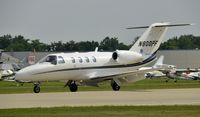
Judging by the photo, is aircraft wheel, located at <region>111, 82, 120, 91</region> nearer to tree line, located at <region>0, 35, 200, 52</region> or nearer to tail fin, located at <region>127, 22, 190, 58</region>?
tail fin, located at <region>127, 22, 190, 58</region>

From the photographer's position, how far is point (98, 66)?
143ft

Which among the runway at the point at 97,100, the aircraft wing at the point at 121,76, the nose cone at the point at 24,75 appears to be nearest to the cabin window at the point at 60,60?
the nose cone at the point at 24,75

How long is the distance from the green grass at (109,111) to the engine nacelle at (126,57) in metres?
19.7

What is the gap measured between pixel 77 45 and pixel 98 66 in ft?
378

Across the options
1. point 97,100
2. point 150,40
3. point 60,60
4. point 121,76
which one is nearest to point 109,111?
point 97,100

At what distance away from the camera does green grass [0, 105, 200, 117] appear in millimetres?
20828

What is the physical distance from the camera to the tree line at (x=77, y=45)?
517 feet

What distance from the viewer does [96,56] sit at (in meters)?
43.8

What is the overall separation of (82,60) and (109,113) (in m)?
21.7

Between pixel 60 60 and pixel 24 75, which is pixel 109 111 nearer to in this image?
pixel 24 75

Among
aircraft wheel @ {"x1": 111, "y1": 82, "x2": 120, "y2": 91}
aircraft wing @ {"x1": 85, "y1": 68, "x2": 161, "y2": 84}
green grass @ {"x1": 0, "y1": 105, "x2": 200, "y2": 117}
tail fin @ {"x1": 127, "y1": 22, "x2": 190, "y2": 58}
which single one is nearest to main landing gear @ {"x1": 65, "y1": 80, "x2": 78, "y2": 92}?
aircraft wing @ {"x1": 85, "y1": 68, "x2": 161, "y2": 84}

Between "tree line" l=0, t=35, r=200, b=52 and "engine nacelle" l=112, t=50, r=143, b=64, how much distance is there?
9378cm

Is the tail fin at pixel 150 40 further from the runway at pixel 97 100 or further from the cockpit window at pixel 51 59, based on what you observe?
the runway at pixel 97 100

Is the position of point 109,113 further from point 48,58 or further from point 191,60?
point 191,60
